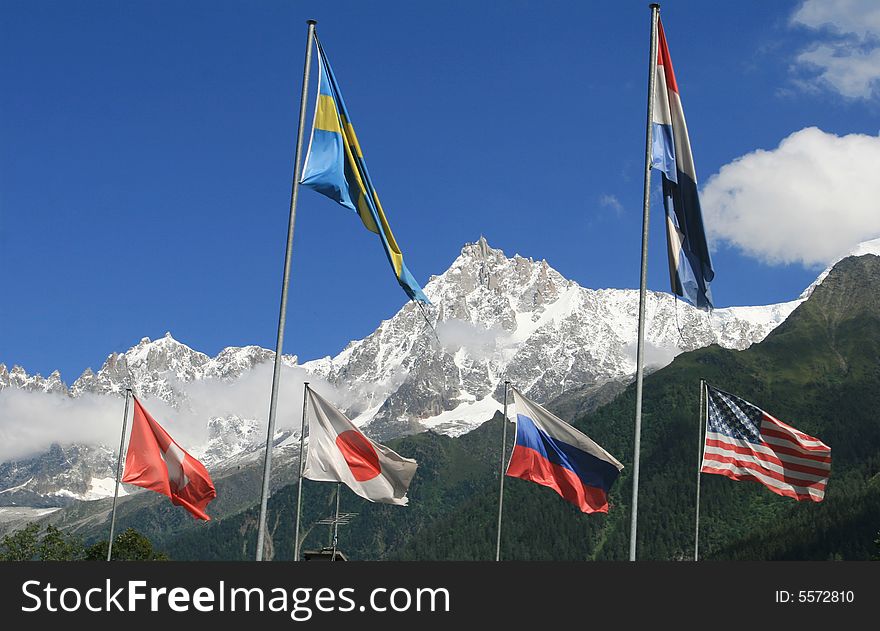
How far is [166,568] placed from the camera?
23000 mm

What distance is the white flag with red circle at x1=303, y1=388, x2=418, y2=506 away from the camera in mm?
38594

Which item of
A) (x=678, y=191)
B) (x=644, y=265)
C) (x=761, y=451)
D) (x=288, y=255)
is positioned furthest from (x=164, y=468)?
(x=761, y=451)

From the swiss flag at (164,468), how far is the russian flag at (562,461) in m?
11.4

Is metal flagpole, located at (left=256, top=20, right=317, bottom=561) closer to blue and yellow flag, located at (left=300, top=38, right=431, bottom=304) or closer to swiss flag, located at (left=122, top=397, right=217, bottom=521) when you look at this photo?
blue and yellow flag, located at (left=300, top=38, right=431, bottom=304)

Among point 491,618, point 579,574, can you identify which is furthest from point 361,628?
point 579,574

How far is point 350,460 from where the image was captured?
39062 millimetres

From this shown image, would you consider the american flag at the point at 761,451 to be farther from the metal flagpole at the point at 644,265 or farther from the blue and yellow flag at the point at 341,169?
the blue and yellow flag at the point at 341,169

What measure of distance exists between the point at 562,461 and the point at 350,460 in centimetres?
798

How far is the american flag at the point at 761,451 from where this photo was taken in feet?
152

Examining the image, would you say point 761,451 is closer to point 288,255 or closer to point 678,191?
point 678,191

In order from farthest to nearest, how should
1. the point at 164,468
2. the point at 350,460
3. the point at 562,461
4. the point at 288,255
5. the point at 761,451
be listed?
the point at 761,451 → the point at 164,468 → the point at 562,461 → the point at 350,460 → the point at 288,255

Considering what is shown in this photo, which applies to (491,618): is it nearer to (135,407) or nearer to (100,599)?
(100,599)

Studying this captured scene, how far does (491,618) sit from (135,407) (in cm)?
2313

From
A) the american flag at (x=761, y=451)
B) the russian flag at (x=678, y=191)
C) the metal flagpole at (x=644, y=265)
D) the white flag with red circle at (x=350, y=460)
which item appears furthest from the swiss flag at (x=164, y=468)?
the american flag at (x=761, y=451)
